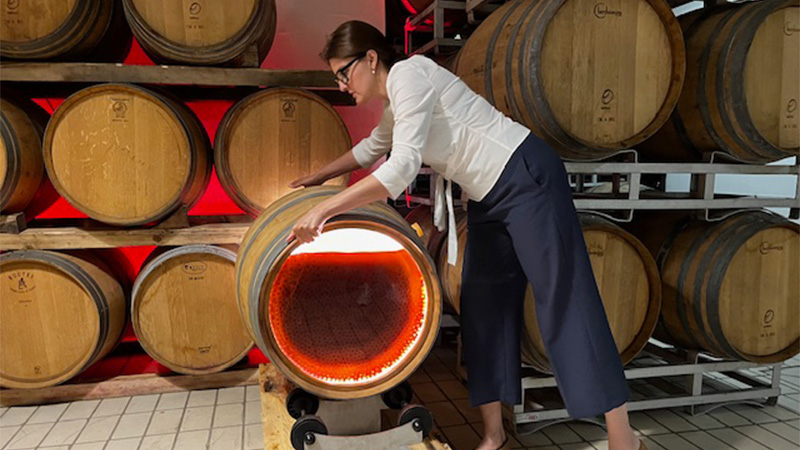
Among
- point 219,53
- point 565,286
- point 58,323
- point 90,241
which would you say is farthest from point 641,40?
point 58,323

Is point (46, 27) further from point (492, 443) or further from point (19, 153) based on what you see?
point (492, 443)

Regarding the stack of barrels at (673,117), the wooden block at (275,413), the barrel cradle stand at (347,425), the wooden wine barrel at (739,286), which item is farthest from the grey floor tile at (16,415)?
the wooden wine barrel at (739,286)

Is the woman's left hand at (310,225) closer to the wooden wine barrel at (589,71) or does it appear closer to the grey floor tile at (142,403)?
the wooden wine barrel at (589,71)

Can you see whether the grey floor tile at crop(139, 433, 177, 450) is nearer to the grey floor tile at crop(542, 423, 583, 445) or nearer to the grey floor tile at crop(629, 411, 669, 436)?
the grey floor tile at crop(542, 423, 583, 445)

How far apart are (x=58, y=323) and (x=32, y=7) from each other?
4.89 ft

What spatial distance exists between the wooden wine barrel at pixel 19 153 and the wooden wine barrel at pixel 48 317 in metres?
0.27

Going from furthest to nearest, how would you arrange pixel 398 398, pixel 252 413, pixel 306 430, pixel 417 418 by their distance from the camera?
pixel 252 413
pixel 398 398
pixel 417 418
pixel 306 430

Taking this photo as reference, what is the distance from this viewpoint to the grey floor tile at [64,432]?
8.11 ft

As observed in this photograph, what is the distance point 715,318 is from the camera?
2502mm

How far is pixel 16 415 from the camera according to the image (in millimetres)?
2752

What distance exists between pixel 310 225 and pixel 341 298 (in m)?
0.63

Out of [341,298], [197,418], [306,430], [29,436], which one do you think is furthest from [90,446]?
[341,298]

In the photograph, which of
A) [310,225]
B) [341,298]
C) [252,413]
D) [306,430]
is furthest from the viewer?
[252,413]

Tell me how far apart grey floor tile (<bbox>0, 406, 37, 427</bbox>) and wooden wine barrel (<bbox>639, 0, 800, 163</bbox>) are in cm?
347
